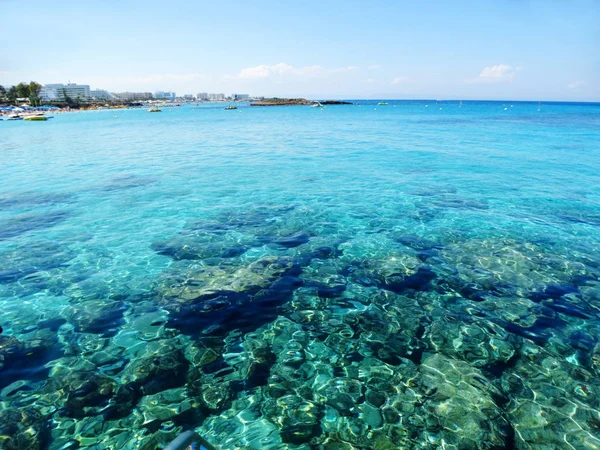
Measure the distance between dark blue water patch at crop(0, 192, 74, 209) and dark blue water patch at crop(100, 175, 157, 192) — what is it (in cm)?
247

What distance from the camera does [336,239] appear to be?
13.8 m

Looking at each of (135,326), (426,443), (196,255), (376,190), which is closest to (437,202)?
(376,190)

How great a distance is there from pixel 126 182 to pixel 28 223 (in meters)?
8.25

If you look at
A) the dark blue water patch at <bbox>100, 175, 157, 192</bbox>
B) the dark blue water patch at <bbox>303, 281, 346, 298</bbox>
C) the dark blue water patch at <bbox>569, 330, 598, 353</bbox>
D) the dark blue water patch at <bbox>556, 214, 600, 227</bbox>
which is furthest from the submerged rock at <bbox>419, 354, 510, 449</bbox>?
the dark blue water patch at <bbox>100, 175, 157, 192</bbox>

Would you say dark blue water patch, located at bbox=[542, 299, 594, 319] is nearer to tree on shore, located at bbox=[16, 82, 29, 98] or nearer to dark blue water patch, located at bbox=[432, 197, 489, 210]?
dark blue water patch, located at bbox=[432, 197, 489, 210]

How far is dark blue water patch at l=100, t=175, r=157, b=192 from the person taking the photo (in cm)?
2208

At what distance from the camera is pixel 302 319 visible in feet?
29.1

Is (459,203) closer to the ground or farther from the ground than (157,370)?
farther from the ground

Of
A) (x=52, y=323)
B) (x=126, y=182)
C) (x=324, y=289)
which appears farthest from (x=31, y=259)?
(x=126, y=182)

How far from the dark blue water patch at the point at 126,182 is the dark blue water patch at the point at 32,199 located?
8.11ft

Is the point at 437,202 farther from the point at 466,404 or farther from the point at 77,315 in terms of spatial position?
the point at 77,315

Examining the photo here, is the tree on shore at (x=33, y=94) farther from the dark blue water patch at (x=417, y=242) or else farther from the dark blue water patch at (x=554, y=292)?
the dark blue water patch at (x=554, y=292)

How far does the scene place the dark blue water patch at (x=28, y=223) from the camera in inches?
583

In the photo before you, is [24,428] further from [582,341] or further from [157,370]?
[582,341]
